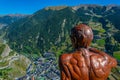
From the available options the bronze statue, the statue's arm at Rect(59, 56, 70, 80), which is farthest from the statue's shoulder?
the statue's arm at Rect(59, 56, 70, 80)

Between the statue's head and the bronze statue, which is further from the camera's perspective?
the statue's head

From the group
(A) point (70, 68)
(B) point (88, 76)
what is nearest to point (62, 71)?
(A) point (70, 68)

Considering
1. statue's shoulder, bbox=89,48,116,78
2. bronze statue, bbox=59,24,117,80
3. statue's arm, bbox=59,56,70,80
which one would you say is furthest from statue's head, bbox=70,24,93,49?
statue's arm, bbox=59,56,70,80

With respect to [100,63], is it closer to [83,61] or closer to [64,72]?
[83,61]

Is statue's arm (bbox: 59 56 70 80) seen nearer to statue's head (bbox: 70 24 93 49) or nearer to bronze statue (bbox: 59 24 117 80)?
bronze statue (bbox: 59 24 117 80)

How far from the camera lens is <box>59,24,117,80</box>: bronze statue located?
276 inches

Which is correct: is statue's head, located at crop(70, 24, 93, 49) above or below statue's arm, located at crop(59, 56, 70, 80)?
above

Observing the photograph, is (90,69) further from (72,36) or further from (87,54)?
(72,36)

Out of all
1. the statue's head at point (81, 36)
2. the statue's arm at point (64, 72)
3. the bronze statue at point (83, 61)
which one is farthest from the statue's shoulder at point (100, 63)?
the statue's arm at point (64, 72)

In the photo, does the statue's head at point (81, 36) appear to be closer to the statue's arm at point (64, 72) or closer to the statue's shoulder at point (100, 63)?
the statue's shoulder at point (100, 63)

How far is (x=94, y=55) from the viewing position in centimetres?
729

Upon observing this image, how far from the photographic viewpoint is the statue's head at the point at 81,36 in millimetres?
7195

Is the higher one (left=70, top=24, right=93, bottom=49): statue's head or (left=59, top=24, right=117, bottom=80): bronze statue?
(left=70, top=24, right=93, bottom=49): statue's head

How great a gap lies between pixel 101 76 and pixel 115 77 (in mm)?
194811
